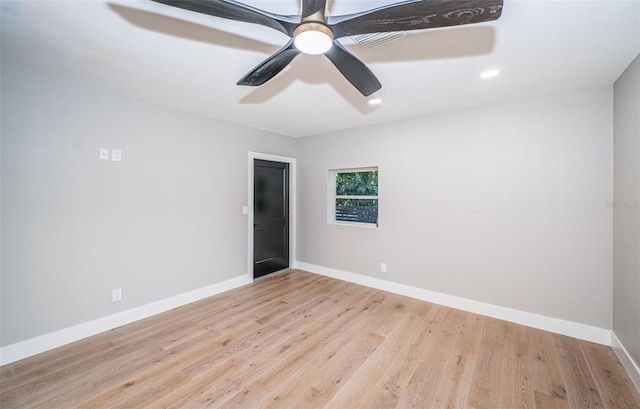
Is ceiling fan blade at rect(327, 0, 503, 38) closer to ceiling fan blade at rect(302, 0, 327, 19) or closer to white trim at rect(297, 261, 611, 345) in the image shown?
ceiling fan blade at rect(302, 0, 327, 19)

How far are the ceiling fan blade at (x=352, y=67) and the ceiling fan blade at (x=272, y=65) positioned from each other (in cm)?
22

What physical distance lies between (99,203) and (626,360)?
4.97 m

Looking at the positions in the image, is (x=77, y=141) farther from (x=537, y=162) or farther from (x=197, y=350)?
(x=537, y=162)

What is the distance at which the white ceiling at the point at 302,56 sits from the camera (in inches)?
60.2

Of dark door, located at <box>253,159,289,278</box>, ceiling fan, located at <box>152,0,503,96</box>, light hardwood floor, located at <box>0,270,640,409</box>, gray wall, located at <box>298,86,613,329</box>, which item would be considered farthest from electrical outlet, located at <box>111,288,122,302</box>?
gray wall, located at <box>298,86,613,329</box>

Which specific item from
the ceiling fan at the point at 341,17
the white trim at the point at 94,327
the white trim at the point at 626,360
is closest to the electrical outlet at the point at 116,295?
the white trim at the point at 94,327

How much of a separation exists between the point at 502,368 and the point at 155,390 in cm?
273

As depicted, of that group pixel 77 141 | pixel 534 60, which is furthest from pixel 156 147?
pixel 534 60

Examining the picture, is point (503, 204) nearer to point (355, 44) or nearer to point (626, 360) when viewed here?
point (626, 360)

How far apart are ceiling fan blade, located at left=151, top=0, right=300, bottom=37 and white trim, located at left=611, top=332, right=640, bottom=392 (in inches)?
132

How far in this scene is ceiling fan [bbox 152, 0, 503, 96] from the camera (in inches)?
43.8

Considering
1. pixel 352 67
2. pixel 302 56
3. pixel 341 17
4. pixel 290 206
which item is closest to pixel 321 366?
pixel 352 67

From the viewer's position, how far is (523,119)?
283cm

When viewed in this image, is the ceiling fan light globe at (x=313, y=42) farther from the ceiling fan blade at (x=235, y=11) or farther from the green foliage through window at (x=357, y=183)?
the green foliage through window at (x=357, y=183)
